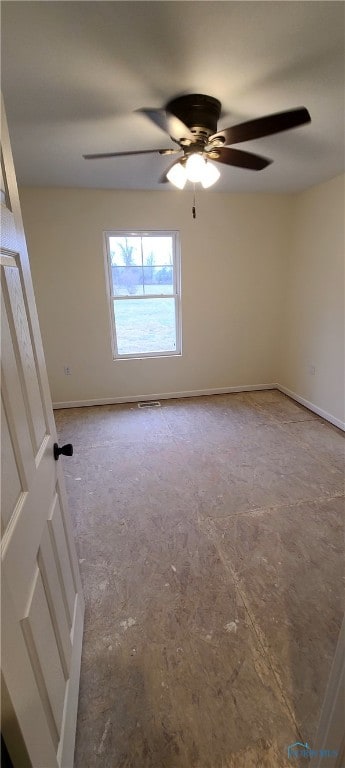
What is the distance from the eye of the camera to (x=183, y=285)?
12.0ft

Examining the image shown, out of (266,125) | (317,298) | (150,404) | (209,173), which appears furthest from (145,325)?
(266,125)

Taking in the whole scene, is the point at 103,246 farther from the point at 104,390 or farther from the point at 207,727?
the point at 207,727

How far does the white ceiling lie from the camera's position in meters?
1.07

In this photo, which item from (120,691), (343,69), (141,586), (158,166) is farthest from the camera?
(158,166)

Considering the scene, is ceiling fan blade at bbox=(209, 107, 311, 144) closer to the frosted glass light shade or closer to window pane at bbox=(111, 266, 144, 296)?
the frosted glass light shade

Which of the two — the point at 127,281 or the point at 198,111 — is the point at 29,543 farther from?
the point at 127,281

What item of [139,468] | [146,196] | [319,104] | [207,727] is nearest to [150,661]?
[207,727]

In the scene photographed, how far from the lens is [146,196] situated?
3.32 m

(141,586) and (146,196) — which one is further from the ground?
(146,196)

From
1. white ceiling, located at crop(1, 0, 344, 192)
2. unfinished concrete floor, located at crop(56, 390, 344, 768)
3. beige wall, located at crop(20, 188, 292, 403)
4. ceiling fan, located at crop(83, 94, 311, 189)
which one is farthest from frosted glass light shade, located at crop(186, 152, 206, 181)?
unfinished concrete floor, located at crop(56, 390, 344, 768)

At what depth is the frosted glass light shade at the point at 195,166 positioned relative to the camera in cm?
165

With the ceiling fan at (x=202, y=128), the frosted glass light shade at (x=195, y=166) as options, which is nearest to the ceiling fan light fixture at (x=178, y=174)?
the ceiling fan at (x=202, y=128)

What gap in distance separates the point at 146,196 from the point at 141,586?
3417mm

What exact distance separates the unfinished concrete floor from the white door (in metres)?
0.25
